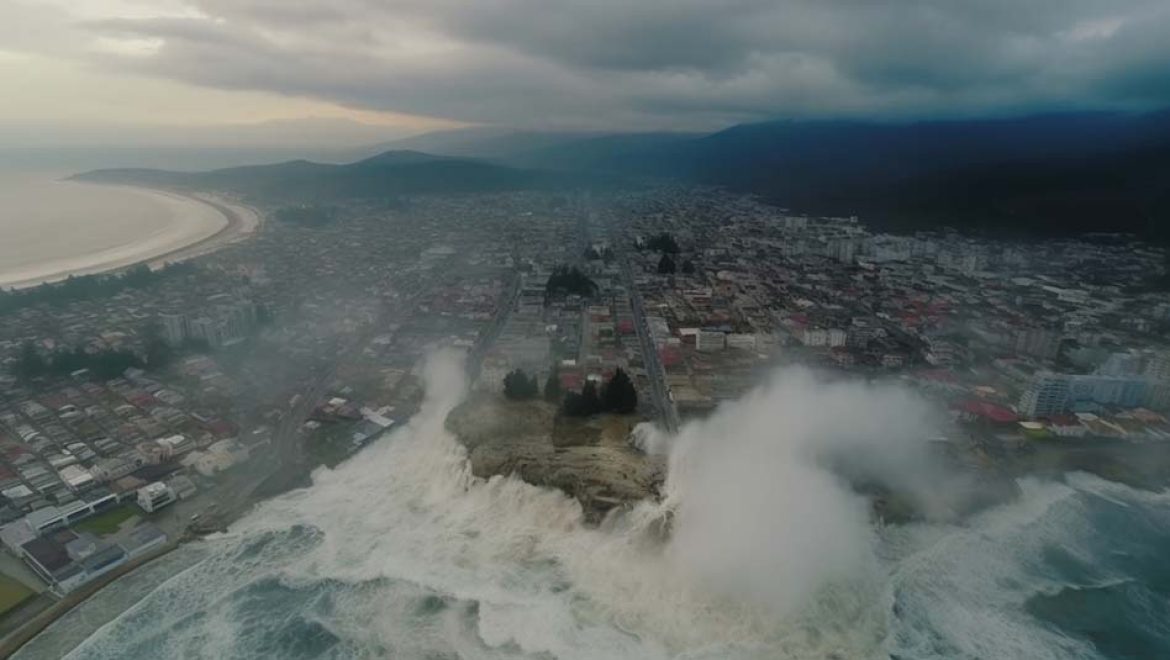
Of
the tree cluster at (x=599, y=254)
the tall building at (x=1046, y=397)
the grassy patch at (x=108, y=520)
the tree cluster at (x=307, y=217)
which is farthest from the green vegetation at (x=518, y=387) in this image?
the tree cluster at (x=307, y=217)

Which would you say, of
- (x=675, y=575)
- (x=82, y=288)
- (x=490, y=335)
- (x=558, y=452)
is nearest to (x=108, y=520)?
(x=558, y=452)

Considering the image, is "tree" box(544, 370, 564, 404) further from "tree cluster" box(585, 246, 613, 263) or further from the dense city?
"tree cluster" box(585, 246, 613, 263)

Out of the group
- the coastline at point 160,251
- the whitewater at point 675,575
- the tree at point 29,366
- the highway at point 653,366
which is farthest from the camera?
the coastline at point 160,251

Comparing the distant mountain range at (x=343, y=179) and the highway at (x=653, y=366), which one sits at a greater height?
the distant mountain range at (x=343, y=179)

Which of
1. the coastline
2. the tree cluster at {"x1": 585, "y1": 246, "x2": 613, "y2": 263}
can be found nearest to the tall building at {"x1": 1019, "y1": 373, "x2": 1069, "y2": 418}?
the tree cluster at {"x1": 585, "y1": 246, "x2": 613, "y2": 263}

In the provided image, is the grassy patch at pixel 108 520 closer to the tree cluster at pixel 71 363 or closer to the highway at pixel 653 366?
the tree cluster at pixel 71 363

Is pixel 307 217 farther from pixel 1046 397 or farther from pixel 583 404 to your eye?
pixel 1046 397

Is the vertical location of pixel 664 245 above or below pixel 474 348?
above
